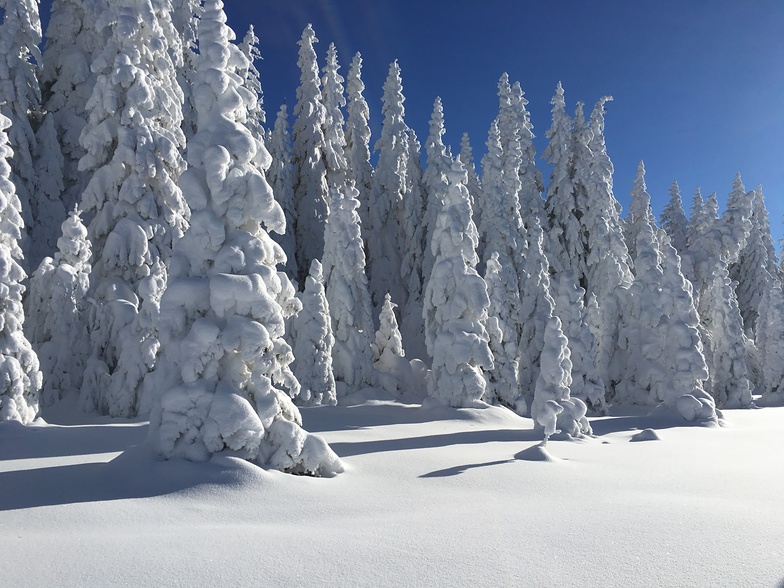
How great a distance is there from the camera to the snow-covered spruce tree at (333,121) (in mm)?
39719

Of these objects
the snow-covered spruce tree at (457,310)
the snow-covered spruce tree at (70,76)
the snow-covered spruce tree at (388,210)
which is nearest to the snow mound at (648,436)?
the snow-covered spruce tree at (457,310)

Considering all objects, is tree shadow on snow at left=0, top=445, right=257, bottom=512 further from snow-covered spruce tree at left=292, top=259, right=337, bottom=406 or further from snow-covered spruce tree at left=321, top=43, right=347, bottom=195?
snow-covered spruce tree at left=321, top=43, right=347, bottom=195

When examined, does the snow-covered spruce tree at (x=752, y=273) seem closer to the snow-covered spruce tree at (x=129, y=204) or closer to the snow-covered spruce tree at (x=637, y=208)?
the snow-covered spruce tree at (x=637, y=208)

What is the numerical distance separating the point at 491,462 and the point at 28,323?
1541 centimetres

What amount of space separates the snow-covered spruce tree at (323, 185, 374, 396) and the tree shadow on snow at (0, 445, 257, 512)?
16448mm

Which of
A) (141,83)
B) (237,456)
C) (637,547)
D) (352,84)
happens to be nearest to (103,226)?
(141,83)

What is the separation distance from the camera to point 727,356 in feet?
90.9

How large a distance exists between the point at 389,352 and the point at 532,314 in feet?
26.7

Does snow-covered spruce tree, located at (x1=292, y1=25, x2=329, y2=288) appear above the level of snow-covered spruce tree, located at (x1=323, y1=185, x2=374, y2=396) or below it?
above

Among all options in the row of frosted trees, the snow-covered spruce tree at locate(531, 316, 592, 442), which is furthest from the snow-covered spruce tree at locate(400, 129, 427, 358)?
the snow-covered spruce tree at locate(531, 316, 592, 442)

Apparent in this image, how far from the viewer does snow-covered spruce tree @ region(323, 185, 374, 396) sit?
24922 mm

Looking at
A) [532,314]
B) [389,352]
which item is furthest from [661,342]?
[389,352]

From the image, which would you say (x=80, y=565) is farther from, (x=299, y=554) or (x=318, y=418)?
(x=318, y=418)

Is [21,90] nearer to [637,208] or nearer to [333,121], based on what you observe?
[333,121]
